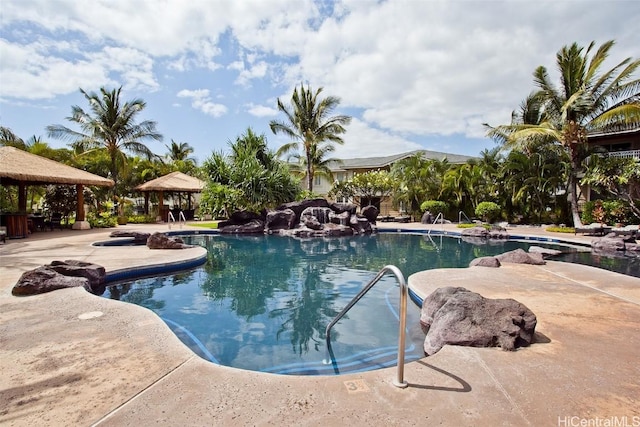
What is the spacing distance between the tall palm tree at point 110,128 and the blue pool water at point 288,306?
13694mm

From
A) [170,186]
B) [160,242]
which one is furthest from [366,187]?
[160,242]

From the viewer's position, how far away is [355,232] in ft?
59.7

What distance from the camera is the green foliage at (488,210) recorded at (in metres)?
21.0

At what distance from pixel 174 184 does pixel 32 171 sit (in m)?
8.84

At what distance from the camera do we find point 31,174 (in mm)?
13695

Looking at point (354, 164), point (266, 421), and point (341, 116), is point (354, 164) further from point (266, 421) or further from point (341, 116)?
point (266, 421)

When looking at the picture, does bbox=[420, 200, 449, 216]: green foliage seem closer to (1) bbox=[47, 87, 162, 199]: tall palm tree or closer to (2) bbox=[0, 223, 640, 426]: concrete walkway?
(1) bbox=[47, 87, 162, 199]: tall palm tree

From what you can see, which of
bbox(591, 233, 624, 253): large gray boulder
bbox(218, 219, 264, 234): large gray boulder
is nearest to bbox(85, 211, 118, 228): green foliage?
bbox(218, 219, 264, 234): large gray boulder

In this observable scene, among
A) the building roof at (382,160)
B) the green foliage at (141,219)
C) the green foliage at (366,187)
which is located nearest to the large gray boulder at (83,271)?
the green foliage at (141,219)

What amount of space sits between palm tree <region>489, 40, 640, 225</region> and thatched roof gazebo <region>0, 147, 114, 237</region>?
21172 millimetres

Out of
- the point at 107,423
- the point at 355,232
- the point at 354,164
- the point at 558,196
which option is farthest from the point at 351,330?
the point at 354,164

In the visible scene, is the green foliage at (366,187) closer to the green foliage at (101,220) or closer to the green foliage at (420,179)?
the green foliage at (420,179)

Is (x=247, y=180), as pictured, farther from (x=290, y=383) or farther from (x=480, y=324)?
(x=290, y=383)

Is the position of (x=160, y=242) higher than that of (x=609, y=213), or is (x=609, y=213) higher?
(x=609, y=213)
